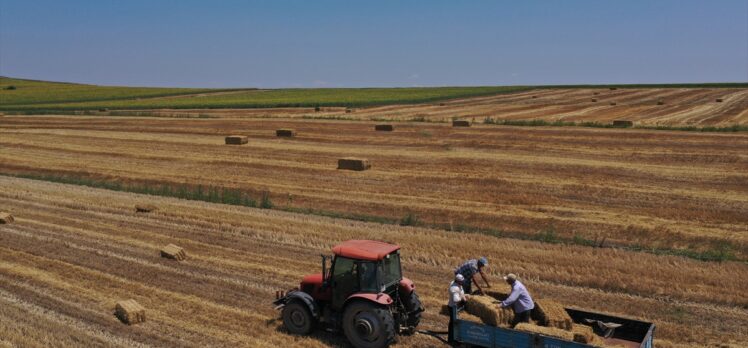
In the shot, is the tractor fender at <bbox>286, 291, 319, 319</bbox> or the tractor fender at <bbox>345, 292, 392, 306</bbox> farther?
the tractor fender at <bbox>286, 291, 319, 319</bbox>

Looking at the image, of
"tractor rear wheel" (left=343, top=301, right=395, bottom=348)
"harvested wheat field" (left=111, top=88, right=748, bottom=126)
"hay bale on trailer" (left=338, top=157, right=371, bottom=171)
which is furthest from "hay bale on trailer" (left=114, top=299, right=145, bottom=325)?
"harvested wheat field" (left=111, top=88, right=748, bottom=126)

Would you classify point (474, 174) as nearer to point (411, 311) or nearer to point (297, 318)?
point (411, 311)

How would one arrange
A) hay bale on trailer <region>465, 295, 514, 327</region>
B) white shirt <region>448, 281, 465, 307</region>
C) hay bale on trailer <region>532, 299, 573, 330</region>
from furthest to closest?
1. white shirt <region>448, 281, 465, 307</region>
2. hay bale on trailer <region>532, 299, 573, 330</region>
3. hay bale on trailer <region>465, 295, 514, 327</region>

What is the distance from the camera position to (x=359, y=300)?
1062 centimetres

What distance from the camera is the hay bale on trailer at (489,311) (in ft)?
32.2

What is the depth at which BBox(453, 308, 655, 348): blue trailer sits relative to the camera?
9227 mm

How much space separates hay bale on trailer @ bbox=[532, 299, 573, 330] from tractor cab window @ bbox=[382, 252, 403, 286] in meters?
2.37

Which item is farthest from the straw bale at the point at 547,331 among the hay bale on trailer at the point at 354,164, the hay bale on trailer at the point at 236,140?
the hay bale on trailer at the point at 236,140

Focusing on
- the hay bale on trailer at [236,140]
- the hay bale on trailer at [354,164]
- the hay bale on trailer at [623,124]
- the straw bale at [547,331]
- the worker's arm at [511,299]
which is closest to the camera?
the straw bale at [547,331]

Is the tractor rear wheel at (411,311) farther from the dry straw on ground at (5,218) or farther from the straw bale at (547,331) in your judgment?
the dry straw on ground at (5,218)

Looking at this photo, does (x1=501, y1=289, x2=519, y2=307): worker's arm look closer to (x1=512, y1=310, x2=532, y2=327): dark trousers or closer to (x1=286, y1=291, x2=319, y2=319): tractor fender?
(x1=512, y1=310, x2=532, y2=327): dark trousers

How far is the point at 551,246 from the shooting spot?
56.0 ft

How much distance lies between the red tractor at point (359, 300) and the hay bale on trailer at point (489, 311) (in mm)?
1281

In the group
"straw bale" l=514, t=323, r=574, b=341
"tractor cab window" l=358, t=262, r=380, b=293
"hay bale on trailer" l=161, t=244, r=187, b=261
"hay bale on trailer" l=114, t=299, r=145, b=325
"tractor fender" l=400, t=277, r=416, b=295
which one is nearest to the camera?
"straw bale" l=514, t=323, r=574, b=341
